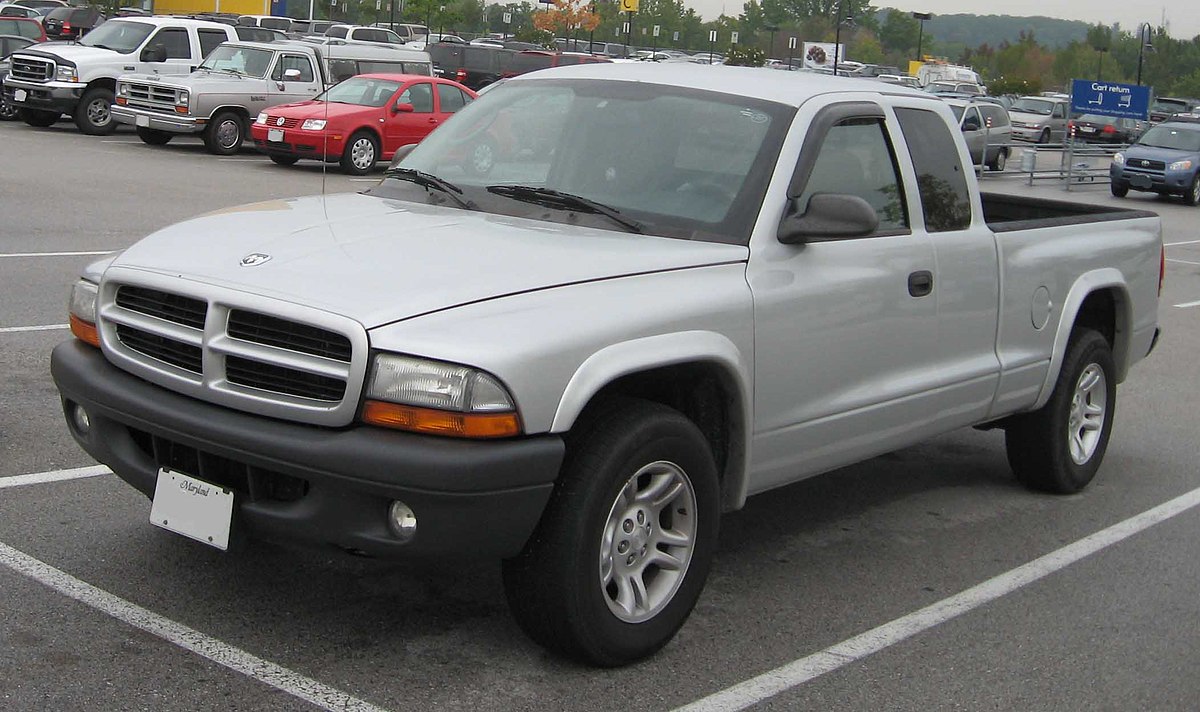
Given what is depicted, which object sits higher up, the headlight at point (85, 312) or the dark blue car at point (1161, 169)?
the dark blue car at point (1161, 169)

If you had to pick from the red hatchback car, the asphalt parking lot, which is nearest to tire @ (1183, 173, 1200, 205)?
the red hatchback car

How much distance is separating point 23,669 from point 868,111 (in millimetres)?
3491

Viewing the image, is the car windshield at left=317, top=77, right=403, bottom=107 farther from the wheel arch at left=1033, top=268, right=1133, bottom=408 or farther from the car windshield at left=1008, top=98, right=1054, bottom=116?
the car windshield at left=1008, top=98, right=1054, bottom=116

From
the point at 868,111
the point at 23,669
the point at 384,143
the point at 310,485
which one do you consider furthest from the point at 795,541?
the point at 384,143

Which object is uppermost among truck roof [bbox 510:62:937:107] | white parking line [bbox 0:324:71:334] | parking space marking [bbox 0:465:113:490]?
truck roof [bbox 510:62:937:107]

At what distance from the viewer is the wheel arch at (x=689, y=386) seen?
396 cm

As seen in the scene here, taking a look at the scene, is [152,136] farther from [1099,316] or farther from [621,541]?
[621,541]

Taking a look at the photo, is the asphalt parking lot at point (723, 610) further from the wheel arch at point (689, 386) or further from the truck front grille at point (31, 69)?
the truck front grille at point (31, 69)

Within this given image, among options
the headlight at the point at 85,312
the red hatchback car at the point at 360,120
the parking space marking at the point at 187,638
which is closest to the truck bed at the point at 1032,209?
the headlight at the point at 85,312

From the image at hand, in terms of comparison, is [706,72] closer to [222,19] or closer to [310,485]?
[310,485]

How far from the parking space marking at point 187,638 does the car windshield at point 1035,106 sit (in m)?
46.9

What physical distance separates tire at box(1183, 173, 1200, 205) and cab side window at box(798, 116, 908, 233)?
26044mm

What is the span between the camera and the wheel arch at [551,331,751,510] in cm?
396

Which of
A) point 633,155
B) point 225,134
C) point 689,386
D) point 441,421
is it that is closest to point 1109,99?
point 225,134
